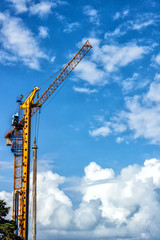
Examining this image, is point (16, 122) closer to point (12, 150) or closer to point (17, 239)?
point (12, 150)

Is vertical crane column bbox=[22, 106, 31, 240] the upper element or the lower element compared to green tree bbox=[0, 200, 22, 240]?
upper

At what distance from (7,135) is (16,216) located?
1394 inches

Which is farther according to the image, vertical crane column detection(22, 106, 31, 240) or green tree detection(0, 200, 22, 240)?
vertical crane column detection(22, 106, 31, 240)

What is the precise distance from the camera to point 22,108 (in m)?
135

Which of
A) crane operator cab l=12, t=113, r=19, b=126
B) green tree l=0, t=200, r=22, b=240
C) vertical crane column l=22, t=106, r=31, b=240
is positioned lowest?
green tree l=0, t=200, r=22, b=240

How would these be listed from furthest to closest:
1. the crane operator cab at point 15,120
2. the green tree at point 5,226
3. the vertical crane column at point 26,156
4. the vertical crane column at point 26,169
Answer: the crane operator cab at point 15,120, the vertical crane column at point 26,156, the vertical crane column at point 26,169, the green tree at point 5,226

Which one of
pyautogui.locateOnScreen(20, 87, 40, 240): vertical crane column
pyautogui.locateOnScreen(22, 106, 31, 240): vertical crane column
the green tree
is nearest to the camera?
the green tree

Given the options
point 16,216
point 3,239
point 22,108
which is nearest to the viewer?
point 3,239

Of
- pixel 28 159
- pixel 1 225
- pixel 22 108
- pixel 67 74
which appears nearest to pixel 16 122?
pixel 22 108

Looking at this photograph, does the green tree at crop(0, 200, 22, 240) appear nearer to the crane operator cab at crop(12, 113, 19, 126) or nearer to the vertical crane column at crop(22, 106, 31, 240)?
the vertical crane column at crop(22, 106, 31, 240)

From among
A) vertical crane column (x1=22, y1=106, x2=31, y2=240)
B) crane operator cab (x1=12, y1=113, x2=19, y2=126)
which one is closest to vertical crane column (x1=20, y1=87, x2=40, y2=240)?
vertical crane column (x1=22, y1=106, x2=31, y2=240)

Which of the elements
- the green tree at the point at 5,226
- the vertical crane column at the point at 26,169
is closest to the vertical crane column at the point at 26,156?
the vertical crane column at the point at 26,169

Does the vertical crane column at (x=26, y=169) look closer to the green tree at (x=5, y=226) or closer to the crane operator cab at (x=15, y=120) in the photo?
the crane operator cab at (x=15, y=120)

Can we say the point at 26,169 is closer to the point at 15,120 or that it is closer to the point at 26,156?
the point at 26,156
